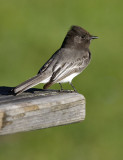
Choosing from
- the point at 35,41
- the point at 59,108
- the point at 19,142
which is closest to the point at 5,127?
the point at 59,108

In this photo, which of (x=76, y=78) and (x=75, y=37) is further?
(x=76, y=78)

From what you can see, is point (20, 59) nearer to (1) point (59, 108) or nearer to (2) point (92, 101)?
(2) point (92, 101)

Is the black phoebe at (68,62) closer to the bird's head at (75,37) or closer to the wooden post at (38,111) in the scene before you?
the bird's head at (75,37)

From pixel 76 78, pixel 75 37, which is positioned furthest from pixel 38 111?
pixel 76 78

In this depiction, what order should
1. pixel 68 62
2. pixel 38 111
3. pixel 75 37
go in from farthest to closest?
pixel 75 37 < pixel 68 62 < pixel 38 111

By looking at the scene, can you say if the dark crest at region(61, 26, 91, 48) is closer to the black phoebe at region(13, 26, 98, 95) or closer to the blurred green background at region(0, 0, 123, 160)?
the black phoebe at region(13, 26, 98, 95)

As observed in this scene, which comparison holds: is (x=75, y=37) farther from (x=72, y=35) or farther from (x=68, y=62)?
Answer: (x=68, y=62)

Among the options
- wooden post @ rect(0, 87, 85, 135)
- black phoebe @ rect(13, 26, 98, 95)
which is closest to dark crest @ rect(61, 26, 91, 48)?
black phoebe @ rect(13, 26, 98, 95)
